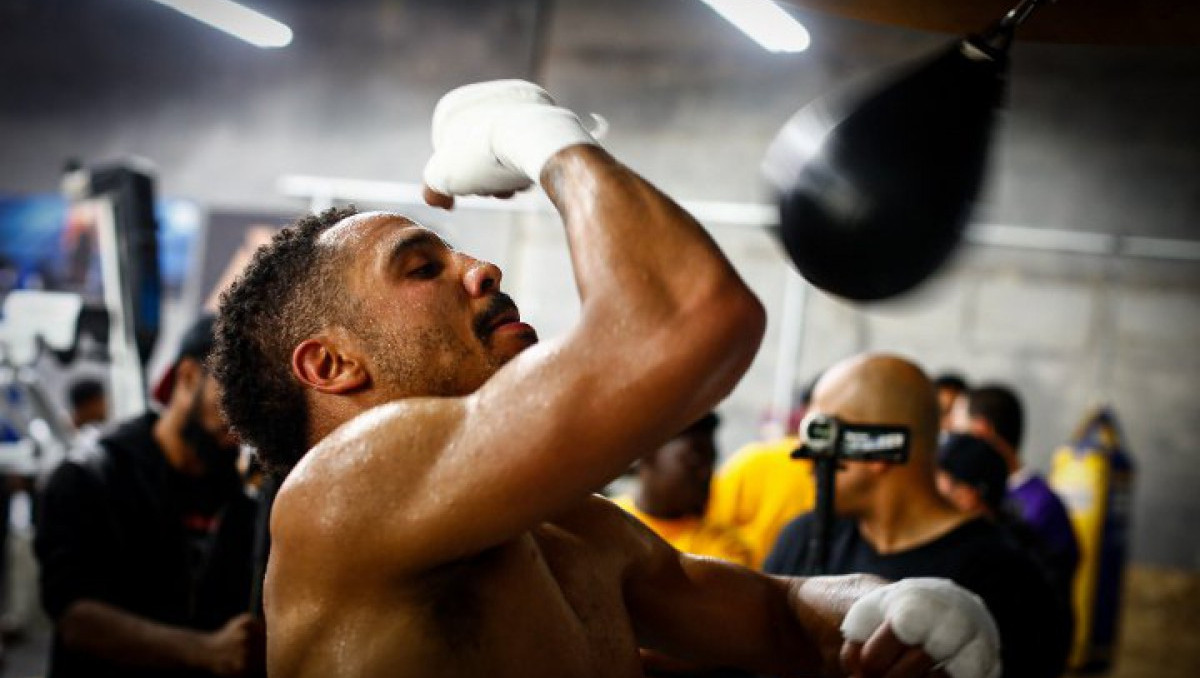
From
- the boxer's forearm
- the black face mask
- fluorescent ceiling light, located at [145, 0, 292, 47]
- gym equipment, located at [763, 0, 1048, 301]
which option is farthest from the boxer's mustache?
fluorescent ceiling light, located at [145, 0, 292, 47]

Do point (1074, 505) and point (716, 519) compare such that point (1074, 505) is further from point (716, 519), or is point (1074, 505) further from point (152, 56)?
point (152, 56)

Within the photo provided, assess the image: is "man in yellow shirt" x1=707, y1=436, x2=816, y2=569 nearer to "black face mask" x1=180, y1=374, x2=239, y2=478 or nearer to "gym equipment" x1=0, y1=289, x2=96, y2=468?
"black face mask" x1=180, y1=374, x2=239, y2=478

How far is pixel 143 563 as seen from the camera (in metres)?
2.63

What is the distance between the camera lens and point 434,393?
1.25m

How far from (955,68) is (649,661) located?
3.71 ft

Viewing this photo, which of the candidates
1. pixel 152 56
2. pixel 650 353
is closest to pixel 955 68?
pixel 650 353

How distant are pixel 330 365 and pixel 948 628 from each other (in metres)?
0.82

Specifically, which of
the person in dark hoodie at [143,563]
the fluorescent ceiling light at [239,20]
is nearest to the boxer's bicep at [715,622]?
the person in dark hoodie at [143,563]

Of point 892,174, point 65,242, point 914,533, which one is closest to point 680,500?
point 914,533

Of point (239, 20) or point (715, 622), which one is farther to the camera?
point (239, 20)

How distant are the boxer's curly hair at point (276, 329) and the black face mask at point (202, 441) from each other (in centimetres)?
148

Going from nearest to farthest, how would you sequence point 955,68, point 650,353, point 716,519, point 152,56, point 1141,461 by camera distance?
point 650,353
point 955,68
point 716,519
point 1141,461
point 152,56

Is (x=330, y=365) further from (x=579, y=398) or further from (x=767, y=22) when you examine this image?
(x=767, y=22)

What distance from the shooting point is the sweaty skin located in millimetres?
969
